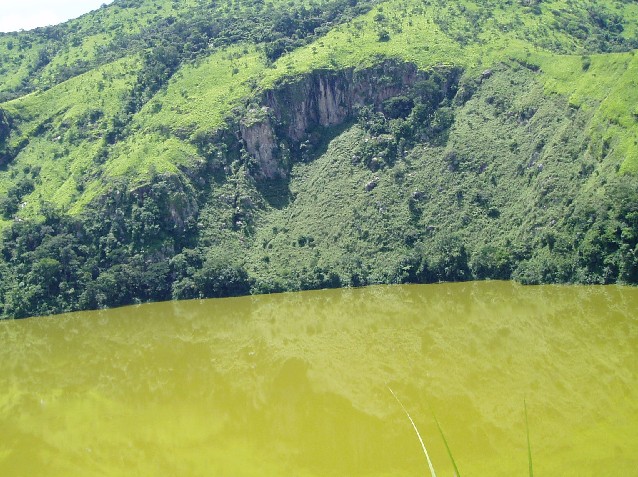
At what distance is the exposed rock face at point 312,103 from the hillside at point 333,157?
264 millimetres

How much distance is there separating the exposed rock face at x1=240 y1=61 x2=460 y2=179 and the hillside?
0.26 meters

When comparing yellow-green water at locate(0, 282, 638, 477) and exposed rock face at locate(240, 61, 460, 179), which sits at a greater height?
exposed rock face at locate(240, 61, 460, 179)

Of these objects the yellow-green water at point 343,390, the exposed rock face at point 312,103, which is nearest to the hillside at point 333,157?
the exposed rock face at point 312,103

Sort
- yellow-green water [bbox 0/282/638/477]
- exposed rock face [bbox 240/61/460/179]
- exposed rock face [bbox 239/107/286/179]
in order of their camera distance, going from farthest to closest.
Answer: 1. exposed rock face [bbox 240/61/460/179]
2. exposed rock face [bbox 239/107/286/179]
3. yellow-green water [bbox 0/282/638/477]

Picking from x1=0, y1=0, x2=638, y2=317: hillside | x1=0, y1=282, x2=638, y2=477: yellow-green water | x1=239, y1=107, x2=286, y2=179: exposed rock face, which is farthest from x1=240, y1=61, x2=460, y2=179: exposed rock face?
x1=0, y1=282, x2=638, y2=477: yellow-green water

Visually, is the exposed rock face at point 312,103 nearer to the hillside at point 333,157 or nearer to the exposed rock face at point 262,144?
the exposed rock face at point 262,144

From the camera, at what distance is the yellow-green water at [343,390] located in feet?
83.4

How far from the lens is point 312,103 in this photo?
87938mm

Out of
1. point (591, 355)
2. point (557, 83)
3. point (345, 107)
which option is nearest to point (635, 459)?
point (591, 355)

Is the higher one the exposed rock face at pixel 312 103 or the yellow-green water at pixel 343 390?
the exposed rock face at pixel 312 103

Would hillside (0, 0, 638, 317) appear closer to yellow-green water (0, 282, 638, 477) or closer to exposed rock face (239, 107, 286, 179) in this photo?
exposed rock face (239, 107, 286, 179)

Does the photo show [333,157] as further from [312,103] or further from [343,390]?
[343,390]

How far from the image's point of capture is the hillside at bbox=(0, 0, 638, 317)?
62.8 metres

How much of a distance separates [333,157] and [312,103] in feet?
34.1
